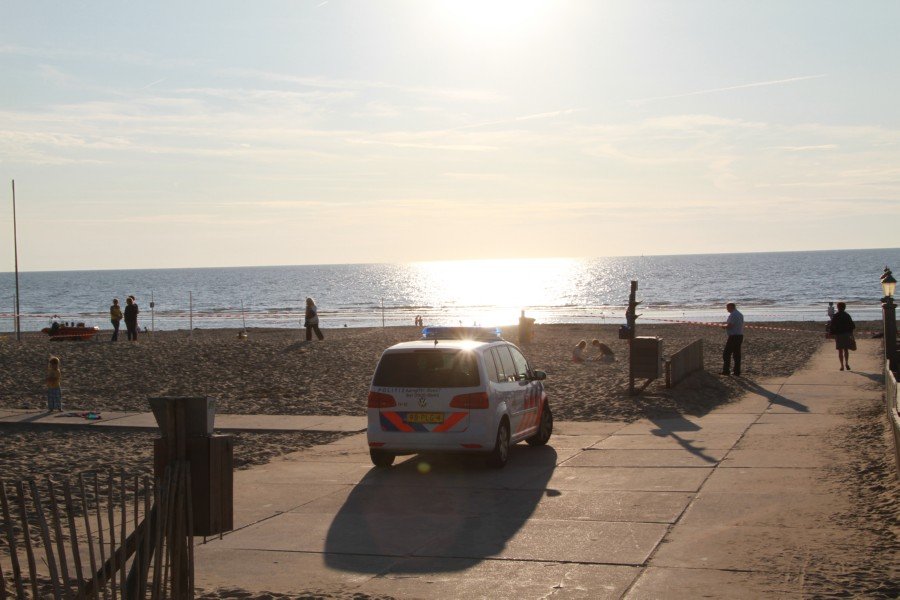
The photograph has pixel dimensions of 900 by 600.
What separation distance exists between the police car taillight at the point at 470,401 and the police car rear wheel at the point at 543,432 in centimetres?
241

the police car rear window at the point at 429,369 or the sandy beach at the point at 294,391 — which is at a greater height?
the police car rear window at the point at 429,369

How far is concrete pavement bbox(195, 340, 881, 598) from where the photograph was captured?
757 cm

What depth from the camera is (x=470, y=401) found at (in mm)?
12180

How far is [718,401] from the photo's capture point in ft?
64.3

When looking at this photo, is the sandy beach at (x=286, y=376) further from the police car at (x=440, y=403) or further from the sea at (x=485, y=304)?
the sea at (x=485, y=304)

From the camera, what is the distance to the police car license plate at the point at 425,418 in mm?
12219

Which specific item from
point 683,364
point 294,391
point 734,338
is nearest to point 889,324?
point 683,364

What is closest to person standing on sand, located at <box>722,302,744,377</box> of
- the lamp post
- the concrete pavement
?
the lamp post

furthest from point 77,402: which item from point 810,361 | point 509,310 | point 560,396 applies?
point 509,310

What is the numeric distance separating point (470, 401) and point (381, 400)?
1.13 metres

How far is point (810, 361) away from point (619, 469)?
17.1 metres

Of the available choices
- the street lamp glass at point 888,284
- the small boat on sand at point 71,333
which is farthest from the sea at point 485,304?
the street lamp glass at point 888,284

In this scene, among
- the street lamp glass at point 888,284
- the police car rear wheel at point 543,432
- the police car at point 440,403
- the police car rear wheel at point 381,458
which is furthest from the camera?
the street lamp glass at point 888,284

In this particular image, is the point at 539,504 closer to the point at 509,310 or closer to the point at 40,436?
the point at 40,436
